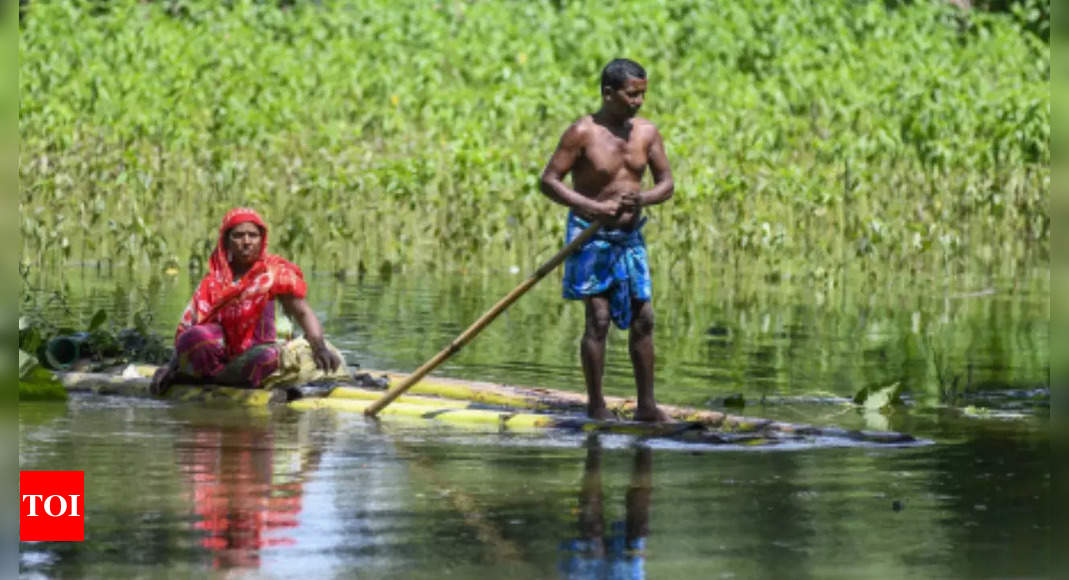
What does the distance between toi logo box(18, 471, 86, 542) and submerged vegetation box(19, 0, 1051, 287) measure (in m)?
7.30

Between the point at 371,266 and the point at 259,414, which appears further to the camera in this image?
the point at 371,266

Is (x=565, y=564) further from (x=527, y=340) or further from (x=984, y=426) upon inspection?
(x=527, y=340)

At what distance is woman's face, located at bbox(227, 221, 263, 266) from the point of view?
8.95m

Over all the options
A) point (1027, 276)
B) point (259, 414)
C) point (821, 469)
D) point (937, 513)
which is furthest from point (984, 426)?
point (1027, 276)

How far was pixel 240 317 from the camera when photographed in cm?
911

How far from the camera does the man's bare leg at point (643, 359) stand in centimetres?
841

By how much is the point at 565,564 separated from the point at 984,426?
11.8 feet

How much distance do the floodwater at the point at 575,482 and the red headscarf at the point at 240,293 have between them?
48 cm

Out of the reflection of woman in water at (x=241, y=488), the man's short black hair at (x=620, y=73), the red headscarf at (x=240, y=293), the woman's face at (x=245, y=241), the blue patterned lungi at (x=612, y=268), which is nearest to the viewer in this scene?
the reflection of woman in water at (x=241, y=488)

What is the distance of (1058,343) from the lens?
10.1 feet

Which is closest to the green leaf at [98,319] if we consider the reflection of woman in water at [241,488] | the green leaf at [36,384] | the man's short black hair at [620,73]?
the green leaf at [36,384]

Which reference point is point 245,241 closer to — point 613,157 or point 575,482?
point 613,157

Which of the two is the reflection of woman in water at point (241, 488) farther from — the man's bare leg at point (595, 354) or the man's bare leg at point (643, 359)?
the man's bare leg at point (643, 359)

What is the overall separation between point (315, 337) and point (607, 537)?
10.7 ft
